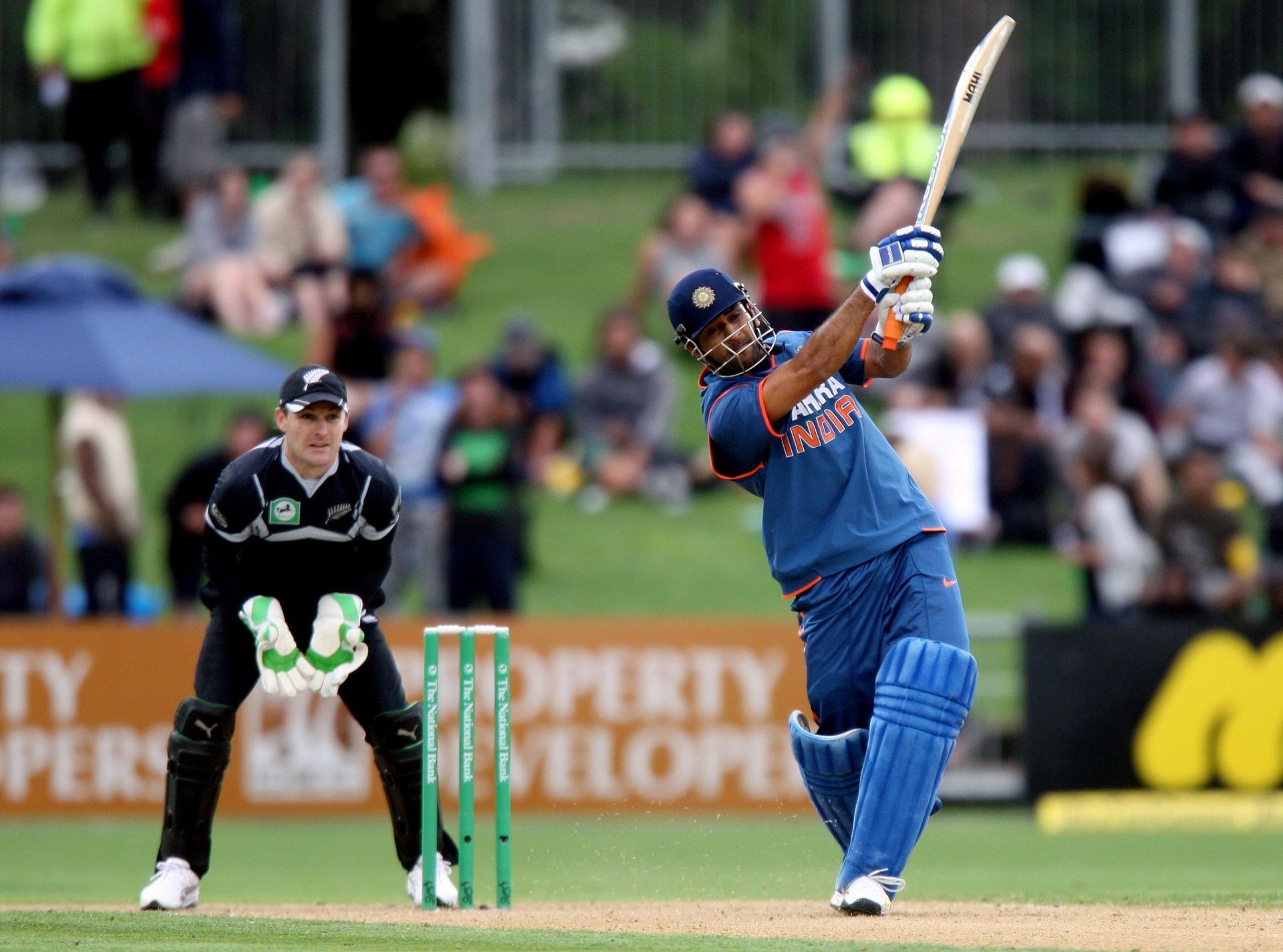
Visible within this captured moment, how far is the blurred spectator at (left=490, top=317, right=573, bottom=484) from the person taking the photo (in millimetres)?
16906

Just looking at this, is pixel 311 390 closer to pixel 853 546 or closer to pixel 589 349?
pixel 853 546

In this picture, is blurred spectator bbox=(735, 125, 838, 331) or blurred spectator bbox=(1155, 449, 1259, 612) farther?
blurred spectator bbox=(735, 125, 838, 331)

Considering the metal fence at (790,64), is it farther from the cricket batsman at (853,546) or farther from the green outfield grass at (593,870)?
the cricket batsman at (853,546)

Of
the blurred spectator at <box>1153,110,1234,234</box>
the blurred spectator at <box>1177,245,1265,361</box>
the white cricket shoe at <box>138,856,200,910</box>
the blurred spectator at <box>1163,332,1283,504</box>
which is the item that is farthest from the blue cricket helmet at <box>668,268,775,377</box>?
the blurred spectator at <box>1153,110,1234,234</box>

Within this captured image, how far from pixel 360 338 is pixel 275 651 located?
8.90 metres

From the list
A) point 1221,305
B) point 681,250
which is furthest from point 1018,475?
point 681,250

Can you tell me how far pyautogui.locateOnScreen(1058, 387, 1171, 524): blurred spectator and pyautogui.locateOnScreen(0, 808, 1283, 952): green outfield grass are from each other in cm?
304

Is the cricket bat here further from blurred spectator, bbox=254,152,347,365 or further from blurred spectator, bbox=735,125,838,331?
blurred spectator, bbox=254,152,347,365

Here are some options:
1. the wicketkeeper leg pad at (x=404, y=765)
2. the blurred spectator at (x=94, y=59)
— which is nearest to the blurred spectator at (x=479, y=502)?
the blurred spectator at (x=94, y=59)

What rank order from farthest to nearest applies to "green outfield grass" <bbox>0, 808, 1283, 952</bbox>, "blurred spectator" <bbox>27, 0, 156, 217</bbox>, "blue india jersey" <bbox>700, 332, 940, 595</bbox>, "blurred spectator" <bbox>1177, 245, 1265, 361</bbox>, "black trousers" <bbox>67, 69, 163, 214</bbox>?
"black trousers" <bbox>67, 69, 163, 214</bbox>, "blurred spectator" <bbox>27, 0, 156, 217</bbox>, "blurred spectator" <bbox>1177, 245, 1265, 361</bbox>, "blue india jersey" <bbox>700, 332, 940, 595</bbox>, "green outfield grass" <bbox>0, 808, 1283, 952</bbox>

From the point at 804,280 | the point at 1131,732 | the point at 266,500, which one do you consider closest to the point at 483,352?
the point at 804,280

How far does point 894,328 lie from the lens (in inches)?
300

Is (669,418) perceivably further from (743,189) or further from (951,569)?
(951,569)

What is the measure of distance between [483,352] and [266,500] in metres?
11.4
